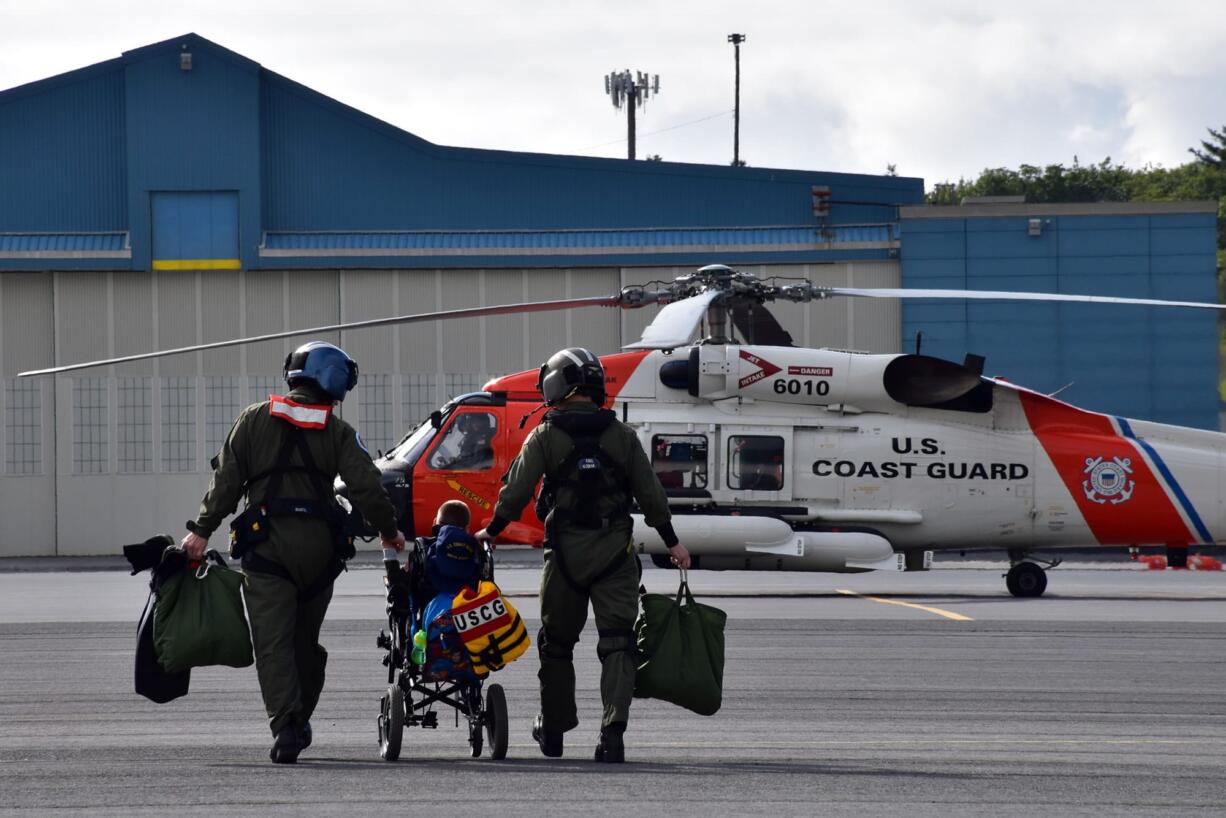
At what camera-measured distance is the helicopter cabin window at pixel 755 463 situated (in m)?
17.0

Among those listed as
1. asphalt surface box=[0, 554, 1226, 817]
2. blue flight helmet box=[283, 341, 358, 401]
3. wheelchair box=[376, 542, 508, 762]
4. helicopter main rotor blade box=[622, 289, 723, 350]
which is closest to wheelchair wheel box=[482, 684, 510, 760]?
wheelchair box=[376, 542, 508, 762]

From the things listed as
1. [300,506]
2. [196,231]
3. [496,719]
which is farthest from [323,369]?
[196,231]

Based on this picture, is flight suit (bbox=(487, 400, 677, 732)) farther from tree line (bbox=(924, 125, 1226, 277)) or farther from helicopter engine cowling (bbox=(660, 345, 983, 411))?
tree line (bbox=(924, 125, 1226, 277))

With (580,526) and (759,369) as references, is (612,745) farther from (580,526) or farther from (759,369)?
(759,369)

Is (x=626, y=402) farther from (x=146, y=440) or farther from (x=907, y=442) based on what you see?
(x=146, y=440)

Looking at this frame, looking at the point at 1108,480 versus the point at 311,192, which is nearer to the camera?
the point at 1108,480

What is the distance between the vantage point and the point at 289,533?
7.45 meters

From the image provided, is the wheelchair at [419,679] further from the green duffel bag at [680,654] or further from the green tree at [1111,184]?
the green tree at [1111,184]

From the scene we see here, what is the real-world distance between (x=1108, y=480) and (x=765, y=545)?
3.63m

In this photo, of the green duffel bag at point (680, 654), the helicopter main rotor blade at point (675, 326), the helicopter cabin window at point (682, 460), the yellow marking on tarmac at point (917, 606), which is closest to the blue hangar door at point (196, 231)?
the helicopter cabin window at point (682, 460)

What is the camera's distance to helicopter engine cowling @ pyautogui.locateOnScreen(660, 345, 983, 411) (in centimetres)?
1700

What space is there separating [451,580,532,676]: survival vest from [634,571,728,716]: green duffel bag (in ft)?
2.24

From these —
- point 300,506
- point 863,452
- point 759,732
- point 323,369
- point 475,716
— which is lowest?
point 759,732

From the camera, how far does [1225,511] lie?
55.9 ft
